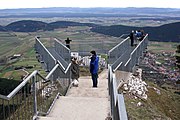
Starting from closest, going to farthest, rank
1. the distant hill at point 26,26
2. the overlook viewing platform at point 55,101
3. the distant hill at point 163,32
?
the overlook viewing platform at point 55,101
the distant hill at point 163,32
the distant hill at point 26,26

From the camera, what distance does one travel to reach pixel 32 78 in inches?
302

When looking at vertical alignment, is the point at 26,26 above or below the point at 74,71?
below

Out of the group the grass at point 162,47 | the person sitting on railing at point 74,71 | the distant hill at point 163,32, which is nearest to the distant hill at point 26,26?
the distant hill at point 163,32

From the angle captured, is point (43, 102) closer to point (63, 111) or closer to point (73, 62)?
point (63, 111)

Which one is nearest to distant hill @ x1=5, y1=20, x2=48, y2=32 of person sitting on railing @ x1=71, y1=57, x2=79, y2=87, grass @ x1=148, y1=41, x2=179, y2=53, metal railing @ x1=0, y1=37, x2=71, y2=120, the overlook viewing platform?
grass @ x1=148, y1=41, x2=179, y2=53

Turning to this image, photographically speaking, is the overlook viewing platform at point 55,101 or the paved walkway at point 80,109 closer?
the overlook viewing platform at point 55,101

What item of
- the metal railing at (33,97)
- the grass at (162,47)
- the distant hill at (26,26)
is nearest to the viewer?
the metal railing at (33,97)

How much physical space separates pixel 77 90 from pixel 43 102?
3677 mm

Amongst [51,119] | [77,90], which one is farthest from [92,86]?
[51,119]

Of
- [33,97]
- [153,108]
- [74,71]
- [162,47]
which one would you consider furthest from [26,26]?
[33,97]

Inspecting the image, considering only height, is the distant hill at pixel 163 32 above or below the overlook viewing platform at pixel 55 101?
below

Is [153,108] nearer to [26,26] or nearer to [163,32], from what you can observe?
[163,32]

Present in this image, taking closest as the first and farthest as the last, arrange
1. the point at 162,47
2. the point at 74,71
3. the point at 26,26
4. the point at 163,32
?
1. the point at 74,71
2. the point at 162,47
3. the point at 163,32
4. the point at 26,26

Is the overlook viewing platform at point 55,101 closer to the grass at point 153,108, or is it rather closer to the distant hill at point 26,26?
the grass at point 153,108
